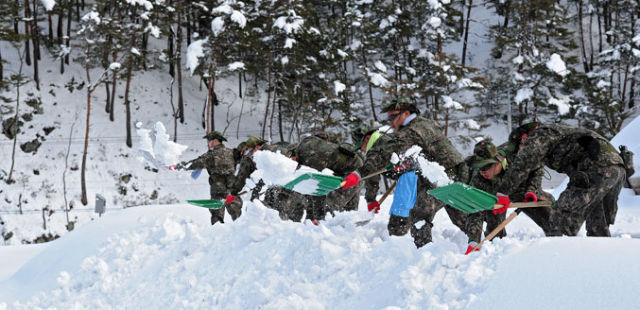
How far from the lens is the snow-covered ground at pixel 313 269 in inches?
123

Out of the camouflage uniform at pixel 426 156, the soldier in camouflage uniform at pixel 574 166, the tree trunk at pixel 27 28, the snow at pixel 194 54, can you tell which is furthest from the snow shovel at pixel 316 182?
the tree trunk at pixel 27 28

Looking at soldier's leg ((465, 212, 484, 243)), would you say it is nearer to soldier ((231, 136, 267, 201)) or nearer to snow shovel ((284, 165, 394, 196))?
snow shovel ((284, 165, 394, 196))

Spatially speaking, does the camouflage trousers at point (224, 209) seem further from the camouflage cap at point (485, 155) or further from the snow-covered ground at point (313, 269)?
the camouflage cap at point (485, 155)

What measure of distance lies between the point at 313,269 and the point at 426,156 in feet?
6.46

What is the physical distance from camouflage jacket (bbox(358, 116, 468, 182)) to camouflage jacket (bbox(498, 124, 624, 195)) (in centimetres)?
93

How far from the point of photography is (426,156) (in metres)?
5.73

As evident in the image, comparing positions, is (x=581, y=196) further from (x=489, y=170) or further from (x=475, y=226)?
(x=489, y=170)

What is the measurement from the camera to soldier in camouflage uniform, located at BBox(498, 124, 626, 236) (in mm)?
4715

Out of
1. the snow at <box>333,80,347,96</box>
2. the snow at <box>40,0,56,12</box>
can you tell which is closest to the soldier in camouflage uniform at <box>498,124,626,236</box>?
the snow at <box>333,80,347,96</box>

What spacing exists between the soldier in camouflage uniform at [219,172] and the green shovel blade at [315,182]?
3.57m

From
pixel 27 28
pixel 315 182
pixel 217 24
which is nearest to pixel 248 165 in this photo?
pixel 315 182

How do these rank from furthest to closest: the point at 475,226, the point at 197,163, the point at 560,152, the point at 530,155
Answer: the point at 197,163
the point at 475,226
the point at 560,152
the point at 530,155

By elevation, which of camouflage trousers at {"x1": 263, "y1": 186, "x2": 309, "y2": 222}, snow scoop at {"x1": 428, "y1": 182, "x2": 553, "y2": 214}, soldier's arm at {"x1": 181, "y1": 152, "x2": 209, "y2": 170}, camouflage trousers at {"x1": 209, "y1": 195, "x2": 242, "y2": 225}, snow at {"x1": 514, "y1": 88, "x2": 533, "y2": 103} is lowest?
camouflage trousers at {"x1": 209, "y1": 195, "x2": 242, "y2": 225}

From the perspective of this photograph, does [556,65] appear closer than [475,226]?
No
